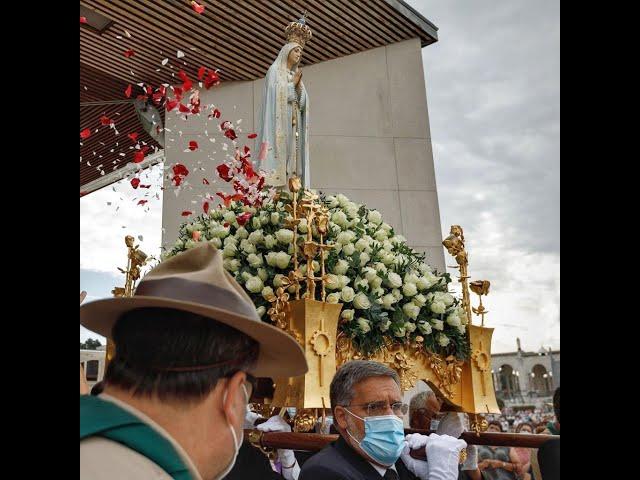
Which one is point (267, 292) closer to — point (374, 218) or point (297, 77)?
point (374, 218)

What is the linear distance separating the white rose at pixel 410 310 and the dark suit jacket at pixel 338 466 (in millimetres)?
511

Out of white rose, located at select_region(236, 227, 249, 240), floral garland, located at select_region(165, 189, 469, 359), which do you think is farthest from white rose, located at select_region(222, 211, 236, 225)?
white rose, located at select_region(236, 227, 249, 240)

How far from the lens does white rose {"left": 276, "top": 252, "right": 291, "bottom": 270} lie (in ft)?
6.35

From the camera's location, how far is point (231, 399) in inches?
33.3

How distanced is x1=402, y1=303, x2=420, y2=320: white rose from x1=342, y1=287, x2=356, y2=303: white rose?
0.26 m

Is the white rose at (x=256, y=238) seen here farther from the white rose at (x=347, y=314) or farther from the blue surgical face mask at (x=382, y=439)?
the blue surgical face mask at (x=382, y=439)

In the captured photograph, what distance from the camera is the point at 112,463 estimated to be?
667 millimetres

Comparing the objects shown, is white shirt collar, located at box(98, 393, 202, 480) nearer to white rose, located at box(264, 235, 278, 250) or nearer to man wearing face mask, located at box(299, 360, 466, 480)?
man wearing face mask, located at box(299, 360, 466, 480)

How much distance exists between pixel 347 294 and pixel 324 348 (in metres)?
0.23

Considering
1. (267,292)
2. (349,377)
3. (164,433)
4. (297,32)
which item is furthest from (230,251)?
(297,32)

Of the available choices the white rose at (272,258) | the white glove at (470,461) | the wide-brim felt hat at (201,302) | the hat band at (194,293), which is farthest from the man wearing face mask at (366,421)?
the hat band at (194,293)
